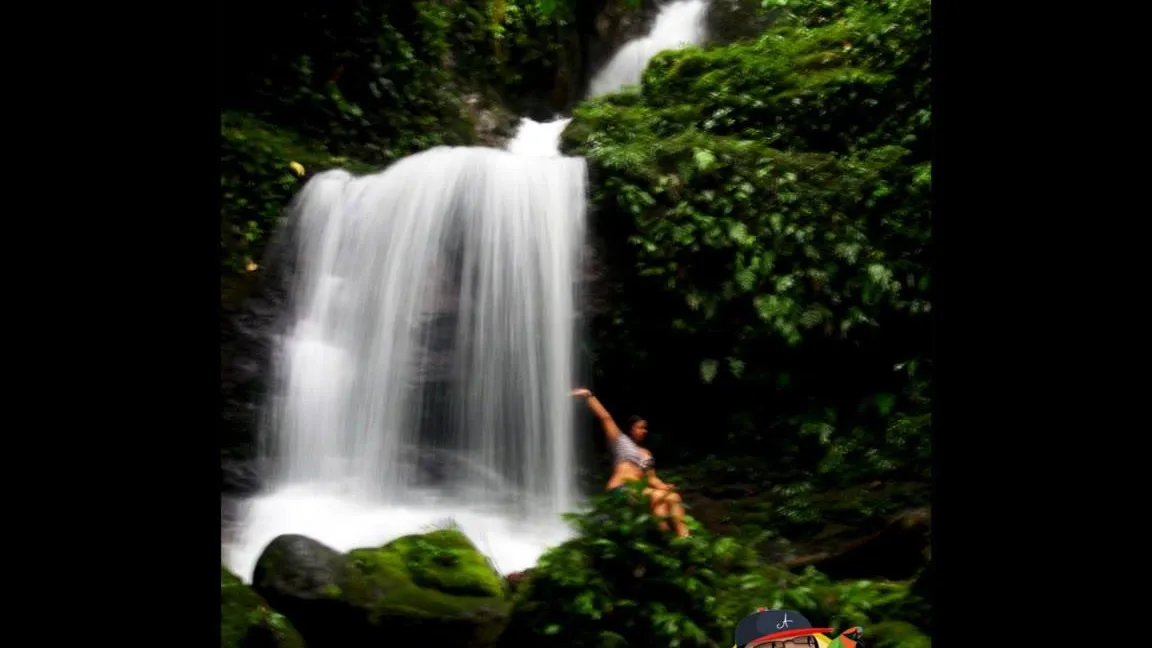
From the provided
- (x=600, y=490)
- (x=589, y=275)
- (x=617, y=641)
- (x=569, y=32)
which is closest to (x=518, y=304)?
(x=589, y=275)

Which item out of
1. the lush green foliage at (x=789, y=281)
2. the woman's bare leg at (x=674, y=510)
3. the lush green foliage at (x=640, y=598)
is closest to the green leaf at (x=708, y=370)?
the lush green foliage at (x=789, y=281)

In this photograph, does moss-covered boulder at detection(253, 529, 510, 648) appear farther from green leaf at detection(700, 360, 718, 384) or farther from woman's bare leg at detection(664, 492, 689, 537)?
green leaf at detection(700, 360, 718, 384)

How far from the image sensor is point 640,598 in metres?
4.29

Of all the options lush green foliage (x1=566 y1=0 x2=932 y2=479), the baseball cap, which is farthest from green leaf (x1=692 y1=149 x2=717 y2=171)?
the baseball cap

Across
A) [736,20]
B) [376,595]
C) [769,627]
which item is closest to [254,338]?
[376,595]

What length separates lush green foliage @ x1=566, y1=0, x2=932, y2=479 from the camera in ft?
26.2

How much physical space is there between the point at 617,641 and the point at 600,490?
3.94 meters

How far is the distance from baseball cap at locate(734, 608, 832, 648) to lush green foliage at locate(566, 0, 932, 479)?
4533mm

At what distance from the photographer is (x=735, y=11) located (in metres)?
16.4

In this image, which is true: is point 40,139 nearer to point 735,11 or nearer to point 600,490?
point 600,490

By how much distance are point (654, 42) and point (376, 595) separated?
14820mm

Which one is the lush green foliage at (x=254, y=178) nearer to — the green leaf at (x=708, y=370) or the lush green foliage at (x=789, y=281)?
the lush green foliage at (x=789, y=281)

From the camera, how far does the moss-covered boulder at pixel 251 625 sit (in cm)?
412

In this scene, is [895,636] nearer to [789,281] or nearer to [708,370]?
[708,370]
